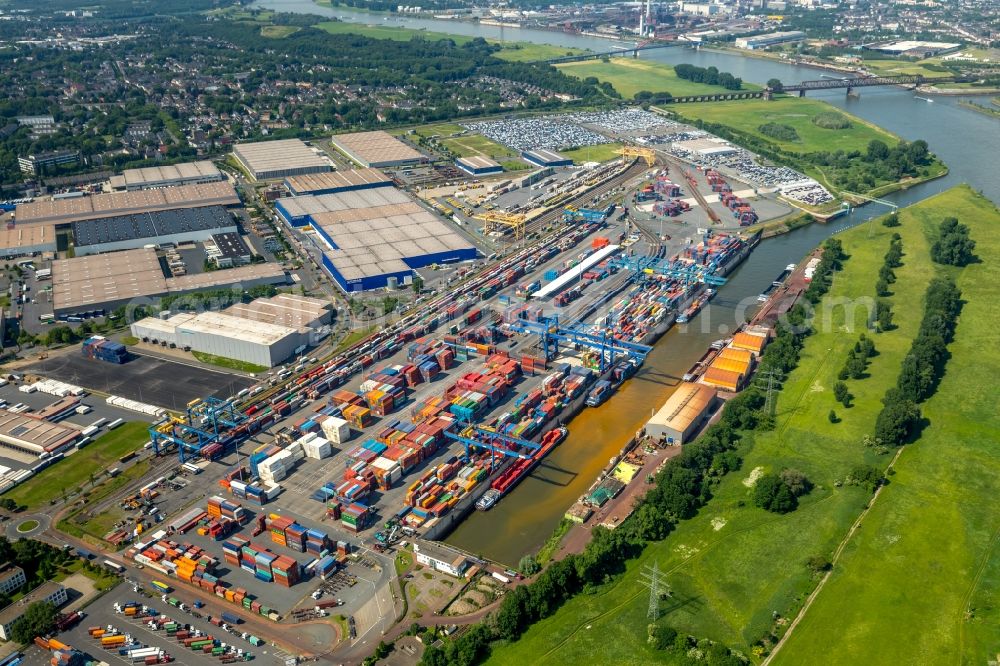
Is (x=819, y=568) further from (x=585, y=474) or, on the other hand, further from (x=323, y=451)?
(x=323, y=451)

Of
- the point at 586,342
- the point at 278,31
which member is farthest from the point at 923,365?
the point at 278,31

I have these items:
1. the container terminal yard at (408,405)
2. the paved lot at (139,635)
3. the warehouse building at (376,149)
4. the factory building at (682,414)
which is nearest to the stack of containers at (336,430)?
the container terminal yard at (408,405)

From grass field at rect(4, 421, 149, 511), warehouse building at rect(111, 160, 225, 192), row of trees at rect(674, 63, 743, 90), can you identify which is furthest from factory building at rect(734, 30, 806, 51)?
grass field at rect(4, 421, 149, 511)

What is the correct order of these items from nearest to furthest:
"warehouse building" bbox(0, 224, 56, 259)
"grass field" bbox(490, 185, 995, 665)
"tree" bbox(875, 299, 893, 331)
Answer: "grass field" bbox(490, 185, 995, 665)
"tree" bbox(875, 299, 893, 331)
"warehouse building" bbox(0, 224, 56, 259)

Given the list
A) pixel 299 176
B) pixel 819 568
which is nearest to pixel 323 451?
pixel 819 568

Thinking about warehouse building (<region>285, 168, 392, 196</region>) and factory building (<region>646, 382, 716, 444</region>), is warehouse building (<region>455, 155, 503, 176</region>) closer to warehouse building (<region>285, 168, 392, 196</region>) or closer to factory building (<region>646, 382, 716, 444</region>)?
warehouse building (<region>285, 168, 392, 196</region>)

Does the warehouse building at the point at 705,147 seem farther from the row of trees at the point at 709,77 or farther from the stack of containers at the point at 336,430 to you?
the stack of containers at the point at 336,430
